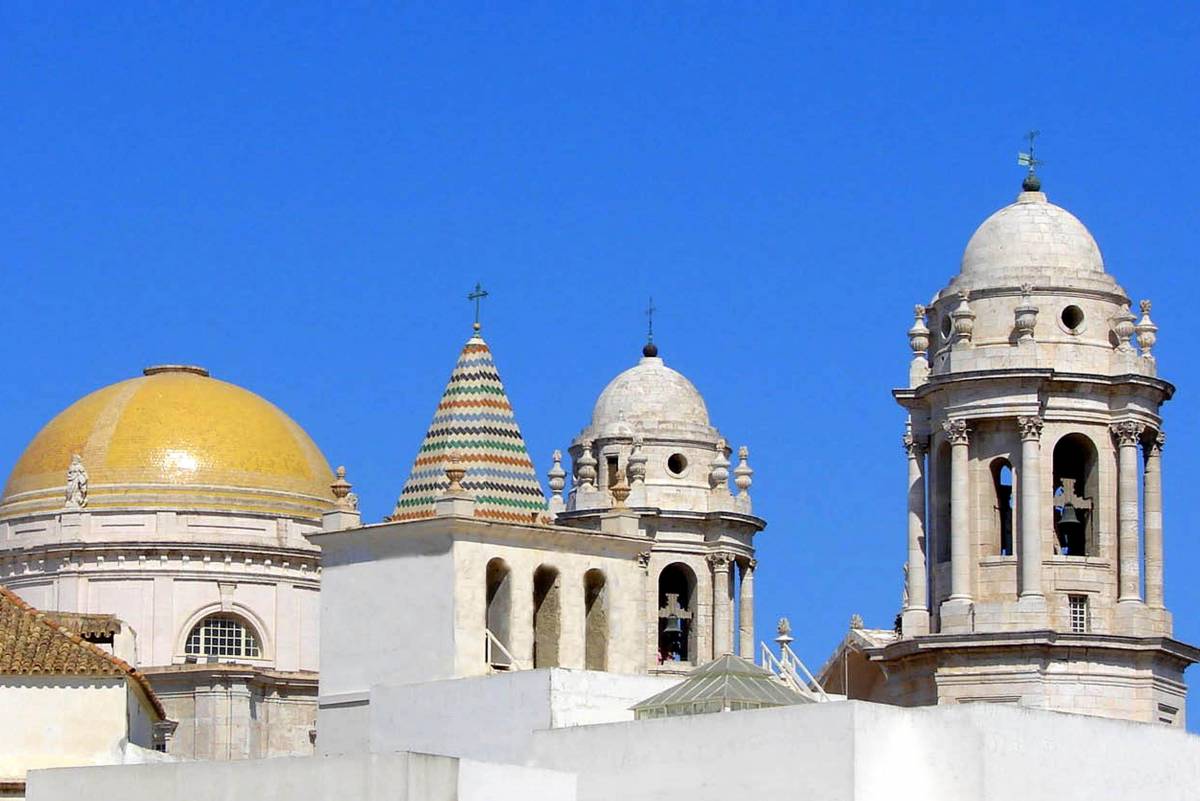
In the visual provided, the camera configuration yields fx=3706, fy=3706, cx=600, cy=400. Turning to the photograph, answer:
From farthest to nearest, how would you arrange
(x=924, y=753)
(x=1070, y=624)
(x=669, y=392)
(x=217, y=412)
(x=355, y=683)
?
(x=217, y=412) < (x=669, y=392) < (x=1070, y=624) < (x=355, y=683) < (x=924, y=753)

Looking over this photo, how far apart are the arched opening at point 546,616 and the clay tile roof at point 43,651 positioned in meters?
8.21

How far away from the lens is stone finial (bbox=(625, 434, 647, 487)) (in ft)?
304

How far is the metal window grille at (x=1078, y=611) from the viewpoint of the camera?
80.7 meters

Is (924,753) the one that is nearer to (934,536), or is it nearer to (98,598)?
(934,536)

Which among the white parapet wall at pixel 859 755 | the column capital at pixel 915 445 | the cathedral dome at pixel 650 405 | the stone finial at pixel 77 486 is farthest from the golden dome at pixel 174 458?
the white parapet wall at pixel 859 755

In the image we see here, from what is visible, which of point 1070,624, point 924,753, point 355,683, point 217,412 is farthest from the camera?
point 217,412

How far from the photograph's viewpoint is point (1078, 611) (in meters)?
80.8

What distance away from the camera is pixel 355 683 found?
69500 millimetres

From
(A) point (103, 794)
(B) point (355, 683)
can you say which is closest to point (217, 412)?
(B) point (355, 683)

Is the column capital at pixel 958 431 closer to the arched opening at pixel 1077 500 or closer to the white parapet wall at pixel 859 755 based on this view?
the arched opening at pixel 1077 500

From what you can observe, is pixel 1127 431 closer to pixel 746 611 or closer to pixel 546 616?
pixel 546 616

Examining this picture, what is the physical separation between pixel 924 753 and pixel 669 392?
42098 mm

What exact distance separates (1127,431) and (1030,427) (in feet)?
7.89

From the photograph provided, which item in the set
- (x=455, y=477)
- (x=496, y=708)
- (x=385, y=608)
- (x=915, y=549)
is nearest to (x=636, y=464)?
(x=915, y=549)
